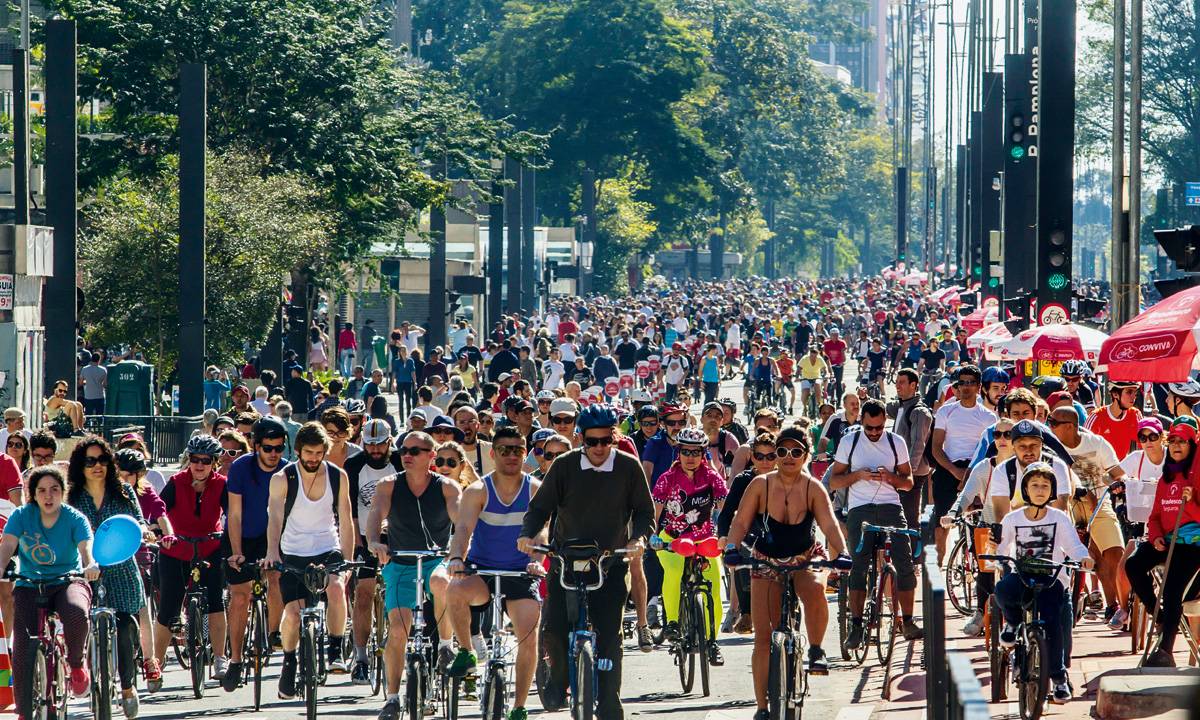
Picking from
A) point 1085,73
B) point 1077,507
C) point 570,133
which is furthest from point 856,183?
point 1077,507

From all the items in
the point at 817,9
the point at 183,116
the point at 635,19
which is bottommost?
the point at 183,116

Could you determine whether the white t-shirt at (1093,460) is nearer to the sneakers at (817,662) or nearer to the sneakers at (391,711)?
the sneakers at (817,662)

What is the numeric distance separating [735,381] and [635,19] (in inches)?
1282

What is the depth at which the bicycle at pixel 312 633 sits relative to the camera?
11039mm

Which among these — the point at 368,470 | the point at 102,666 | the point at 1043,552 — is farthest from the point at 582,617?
the point at 368,470

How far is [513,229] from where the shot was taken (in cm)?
5784

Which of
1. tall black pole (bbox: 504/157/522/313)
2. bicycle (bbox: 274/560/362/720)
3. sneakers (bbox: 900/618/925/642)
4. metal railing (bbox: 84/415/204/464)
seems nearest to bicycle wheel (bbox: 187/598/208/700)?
bicycle (bbox: 274/560/362/720)

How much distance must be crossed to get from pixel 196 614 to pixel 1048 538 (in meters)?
5.03

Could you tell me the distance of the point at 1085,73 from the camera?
4011 inches

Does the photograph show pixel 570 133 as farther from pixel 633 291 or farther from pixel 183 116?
pixel 183 116

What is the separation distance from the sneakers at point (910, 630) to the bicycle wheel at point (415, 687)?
4.11 meters

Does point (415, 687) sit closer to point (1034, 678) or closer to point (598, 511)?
point (598, 511)

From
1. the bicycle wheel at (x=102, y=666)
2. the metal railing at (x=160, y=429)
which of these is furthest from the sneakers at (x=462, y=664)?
the metal railing at (x=160, y=429)

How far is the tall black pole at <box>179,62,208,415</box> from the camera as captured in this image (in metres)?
29.1
